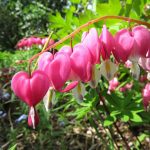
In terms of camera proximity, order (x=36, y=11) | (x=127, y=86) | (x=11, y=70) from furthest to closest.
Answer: (x=36, y=11)
(x=11, y=70)
(x=127, y=86)

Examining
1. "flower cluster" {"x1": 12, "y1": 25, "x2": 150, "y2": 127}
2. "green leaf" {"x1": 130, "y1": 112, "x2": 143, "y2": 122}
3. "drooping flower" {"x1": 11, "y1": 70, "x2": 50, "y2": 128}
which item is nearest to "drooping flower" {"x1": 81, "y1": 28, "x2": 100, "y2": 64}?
"flower cluster" {"x1": 12, "y1": 25, "x2": 150, "y2": 127}

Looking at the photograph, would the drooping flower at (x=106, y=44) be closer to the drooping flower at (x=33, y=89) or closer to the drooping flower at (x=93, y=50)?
the drooping flower at (x=93, y=50)

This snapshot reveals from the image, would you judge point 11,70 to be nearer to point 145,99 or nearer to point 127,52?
point 145,99

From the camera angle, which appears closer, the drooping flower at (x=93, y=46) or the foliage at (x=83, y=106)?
the drooping flower at (x=93, y=46)

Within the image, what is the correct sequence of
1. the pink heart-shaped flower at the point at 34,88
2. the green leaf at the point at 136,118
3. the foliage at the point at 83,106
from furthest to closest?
the green leaf at the point at 136,118
the foliage at the point at 83,106
the pink heart-shaped flower at the point at 34,88

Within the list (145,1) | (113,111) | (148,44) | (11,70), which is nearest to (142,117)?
(113,111)

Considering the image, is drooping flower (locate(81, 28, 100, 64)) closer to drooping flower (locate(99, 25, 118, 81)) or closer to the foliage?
drooping flower (locate(99, 25, 118, 81))

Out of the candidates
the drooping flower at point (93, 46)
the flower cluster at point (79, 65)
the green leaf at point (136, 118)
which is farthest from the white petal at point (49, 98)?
the green leaf at point (136, 118)

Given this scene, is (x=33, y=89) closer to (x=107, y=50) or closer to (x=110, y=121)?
(x=107, y=50)

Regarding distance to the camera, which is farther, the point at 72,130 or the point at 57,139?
the point at 72,130
